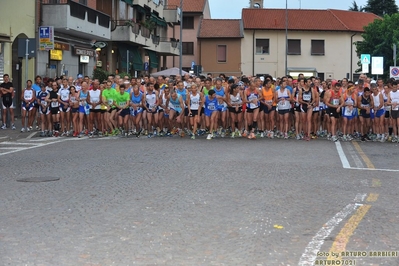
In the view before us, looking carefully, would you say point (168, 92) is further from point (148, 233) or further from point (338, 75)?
point (338, 75)

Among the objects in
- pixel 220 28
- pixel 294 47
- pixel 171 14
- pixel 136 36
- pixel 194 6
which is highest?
pixel 194 6

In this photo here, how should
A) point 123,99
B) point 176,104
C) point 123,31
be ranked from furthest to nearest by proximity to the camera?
point 123,31 < point 123,99 < point 176,104

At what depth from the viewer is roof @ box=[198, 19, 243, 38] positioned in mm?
78875

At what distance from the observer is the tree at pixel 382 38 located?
6862cm

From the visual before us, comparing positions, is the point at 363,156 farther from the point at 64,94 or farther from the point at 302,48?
the point at 302,48

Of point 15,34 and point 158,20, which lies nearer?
point 15,34

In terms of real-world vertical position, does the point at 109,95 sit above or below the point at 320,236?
above

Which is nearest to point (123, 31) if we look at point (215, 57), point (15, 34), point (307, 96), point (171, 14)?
point (15, 34)

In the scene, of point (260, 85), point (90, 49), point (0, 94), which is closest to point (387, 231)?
point (260, 85)

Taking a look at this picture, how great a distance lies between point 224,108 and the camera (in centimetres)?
2264

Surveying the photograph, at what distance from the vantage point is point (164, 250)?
714 cm

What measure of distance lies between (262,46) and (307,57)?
504 centimetres

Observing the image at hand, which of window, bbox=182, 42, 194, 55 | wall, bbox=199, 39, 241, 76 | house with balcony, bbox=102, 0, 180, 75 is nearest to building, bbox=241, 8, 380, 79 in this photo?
wall, bbox=199, 39, 241, 76

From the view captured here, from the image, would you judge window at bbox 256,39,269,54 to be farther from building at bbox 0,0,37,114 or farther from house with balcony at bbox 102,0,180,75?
building at bbox 0,0,37,114
